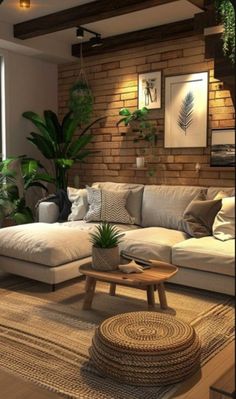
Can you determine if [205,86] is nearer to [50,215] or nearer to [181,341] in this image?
[50,215]

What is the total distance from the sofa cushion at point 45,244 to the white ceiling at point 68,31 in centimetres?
218

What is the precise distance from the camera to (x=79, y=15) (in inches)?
156

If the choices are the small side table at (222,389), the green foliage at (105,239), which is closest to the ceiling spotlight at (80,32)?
the green foliage at (105,239)

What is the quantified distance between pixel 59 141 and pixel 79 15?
1.64 metres

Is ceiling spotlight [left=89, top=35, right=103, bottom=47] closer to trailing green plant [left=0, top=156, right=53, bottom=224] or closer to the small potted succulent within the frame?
trailing green plant [left=0, top=156, right=53, bottom=224]

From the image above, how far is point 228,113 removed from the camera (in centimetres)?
411

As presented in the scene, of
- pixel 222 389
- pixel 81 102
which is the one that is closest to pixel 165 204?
pixel 81 102

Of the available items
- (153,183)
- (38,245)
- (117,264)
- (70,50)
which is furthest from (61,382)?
(70,50)

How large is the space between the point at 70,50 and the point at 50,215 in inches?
89.2

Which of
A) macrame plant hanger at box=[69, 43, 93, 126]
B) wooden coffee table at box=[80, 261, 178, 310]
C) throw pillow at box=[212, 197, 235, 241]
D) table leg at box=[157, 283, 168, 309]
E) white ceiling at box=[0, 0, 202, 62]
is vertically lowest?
table leg at box=[157, 283, 168, 309]

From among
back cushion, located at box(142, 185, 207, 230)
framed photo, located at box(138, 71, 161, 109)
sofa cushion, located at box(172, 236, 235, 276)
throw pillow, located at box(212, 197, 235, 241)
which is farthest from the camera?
framed photo, located at box(138, 71, 161, 109)

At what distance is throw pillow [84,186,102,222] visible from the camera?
429cm

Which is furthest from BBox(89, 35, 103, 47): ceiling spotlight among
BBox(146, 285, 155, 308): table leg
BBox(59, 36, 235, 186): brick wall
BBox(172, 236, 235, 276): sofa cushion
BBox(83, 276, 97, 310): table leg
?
BBox(146, 285, 155, 308): table leg

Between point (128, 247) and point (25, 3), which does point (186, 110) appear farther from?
point (25, 3)
